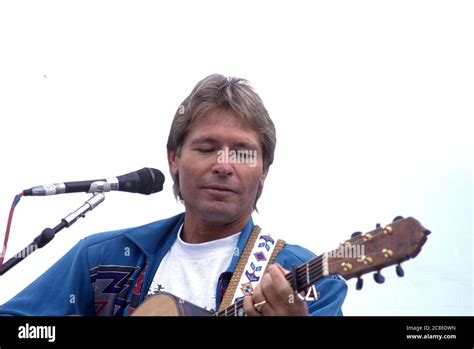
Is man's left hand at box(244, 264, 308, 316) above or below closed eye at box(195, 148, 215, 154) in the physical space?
below

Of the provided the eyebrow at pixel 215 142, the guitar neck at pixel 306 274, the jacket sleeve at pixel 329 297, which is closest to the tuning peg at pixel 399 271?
the guitar neck at pixel 306 274

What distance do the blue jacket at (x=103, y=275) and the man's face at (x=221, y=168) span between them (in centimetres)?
10

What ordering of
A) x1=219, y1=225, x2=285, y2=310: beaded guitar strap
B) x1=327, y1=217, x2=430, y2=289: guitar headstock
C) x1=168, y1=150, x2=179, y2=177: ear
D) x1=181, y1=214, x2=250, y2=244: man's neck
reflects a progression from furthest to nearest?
1. x1=168, y1=150, x2=179, y2=177: ear
2. x1=181, y1=214, x2=250, y2=244: man's neck
3. x1=219, y1=225, x2=285, y2=310: beaded guitar strap
4. x1=327, y1=217, x2=430, y2=289: guitar headstock

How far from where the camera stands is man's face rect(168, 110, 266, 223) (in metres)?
2.30

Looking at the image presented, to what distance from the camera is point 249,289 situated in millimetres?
2260

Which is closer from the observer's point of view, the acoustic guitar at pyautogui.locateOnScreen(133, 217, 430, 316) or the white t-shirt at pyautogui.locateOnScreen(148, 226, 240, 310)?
the acoustic guitar at pyautogui.locateOnScreen(133, 217, 430, 316)

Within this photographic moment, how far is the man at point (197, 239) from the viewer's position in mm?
2303

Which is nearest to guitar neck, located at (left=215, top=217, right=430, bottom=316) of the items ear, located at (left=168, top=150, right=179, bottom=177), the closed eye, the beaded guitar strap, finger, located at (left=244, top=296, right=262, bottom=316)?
finger, located at (left=244, top=296, right=262, bottom=316)

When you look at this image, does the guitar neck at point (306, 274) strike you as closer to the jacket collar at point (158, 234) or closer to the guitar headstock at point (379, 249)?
the guitar headstock at point (379, 249)

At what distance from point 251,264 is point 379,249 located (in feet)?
1.68

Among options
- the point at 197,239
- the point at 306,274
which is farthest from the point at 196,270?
the point at 306,274

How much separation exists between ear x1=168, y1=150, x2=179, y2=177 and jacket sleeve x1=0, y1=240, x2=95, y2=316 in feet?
1.07

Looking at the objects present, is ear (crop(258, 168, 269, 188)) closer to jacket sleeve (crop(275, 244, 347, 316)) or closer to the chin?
the chin

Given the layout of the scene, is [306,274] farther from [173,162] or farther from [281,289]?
[173,162]
